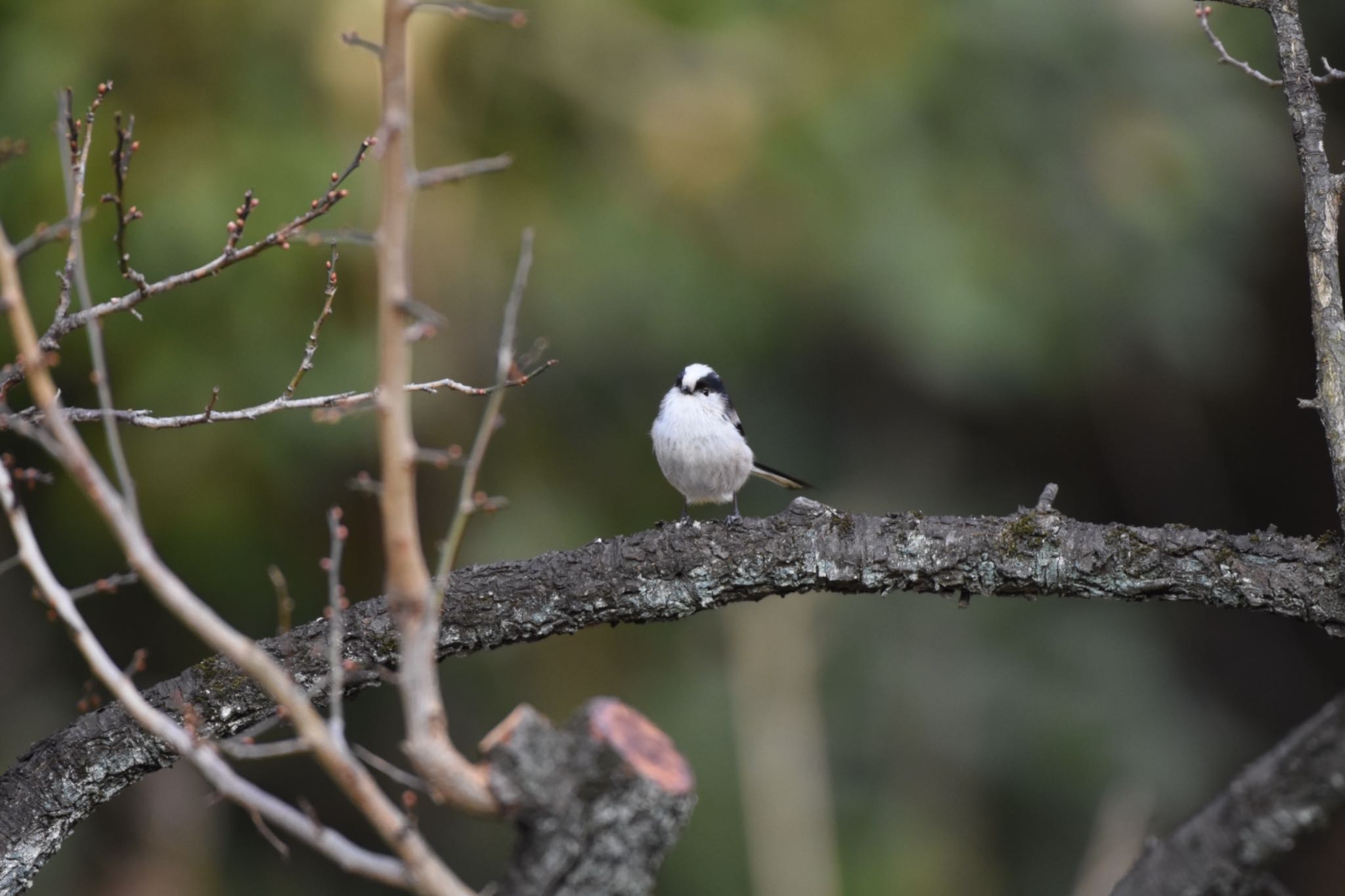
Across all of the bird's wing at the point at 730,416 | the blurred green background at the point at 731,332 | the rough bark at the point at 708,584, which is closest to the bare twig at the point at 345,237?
the rough bark at the point at 708,584

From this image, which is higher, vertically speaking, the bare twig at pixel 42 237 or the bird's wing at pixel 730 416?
the bare twig at pixel 42 237

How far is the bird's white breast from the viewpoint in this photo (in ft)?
16.3

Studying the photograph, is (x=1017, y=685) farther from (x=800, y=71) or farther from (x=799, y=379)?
(x=800, y=71)

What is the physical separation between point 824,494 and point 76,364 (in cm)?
471

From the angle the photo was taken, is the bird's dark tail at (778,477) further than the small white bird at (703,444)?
Yes

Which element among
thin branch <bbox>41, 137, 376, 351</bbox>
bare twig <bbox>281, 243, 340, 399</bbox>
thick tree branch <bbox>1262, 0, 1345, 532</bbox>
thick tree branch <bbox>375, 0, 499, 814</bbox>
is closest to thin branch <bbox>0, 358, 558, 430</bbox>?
A: bare twig <bbox>281, 243, 340, 399</bbox>

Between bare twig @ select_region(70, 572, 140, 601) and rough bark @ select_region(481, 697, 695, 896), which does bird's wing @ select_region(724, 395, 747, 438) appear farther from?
rough bark @ select_region(481, 697, 695, 896)

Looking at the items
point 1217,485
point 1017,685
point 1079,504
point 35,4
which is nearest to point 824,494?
point 1017,685

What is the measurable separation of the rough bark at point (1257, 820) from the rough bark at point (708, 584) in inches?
38.6

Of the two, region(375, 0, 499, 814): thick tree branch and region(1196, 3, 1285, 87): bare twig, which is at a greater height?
region(1196, 3, 1285, 87): bare twig

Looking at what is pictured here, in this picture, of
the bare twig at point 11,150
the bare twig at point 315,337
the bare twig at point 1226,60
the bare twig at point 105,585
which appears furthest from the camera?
the bare twig at point 1226,60

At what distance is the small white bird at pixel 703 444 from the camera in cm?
496

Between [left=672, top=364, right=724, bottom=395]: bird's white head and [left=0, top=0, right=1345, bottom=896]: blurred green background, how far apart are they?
2.16 metres

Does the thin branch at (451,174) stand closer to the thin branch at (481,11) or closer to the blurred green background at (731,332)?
the thin branch at (481,11)
